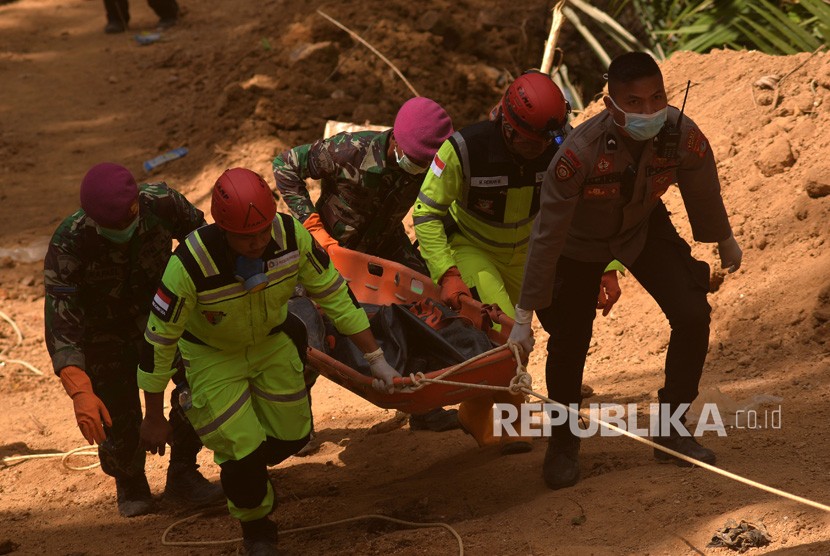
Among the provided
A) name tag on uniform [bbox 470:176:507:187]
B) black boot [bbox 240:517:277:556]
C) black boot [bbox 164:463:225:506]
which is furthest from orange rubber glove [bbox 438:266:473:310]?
black boot [bbox 164:463:225:506]

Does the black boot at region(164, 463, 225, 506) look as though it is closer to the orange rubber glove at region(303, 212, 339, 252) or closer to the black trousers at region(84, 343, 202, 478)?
the black trousers at region(84, 343, 202, 478)

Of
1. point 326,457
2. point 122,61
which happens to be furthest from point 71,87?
point 326,457

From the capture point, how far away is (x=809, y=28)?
858 centimetres

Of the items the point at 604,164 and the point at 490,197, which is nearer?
the point at 604,164

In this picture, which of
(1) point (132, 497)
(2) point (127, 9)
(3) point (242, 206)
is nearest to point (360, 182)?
(3) point (242, 206)

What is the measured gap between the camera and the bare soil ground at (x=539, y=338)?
16.0 ft

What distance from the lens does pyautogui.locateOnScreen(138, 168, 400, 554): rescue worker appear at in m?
4.45

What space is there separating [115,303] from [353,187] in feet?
4.55

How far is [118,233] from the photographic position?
5.23 m

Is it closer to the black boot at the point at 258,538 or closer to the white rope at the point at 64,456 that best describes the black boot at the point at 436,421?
the black boot at the point at 258,538

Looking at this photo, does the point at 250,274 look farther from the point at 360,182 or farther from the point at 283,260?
the point at 360,182

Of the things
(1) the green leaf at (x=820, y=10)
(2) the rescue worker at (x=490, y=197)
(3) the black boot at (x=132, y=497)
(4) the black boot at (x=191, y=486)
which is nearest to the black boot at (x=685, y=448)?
(2) the rescue worker at (x=490, y=197)

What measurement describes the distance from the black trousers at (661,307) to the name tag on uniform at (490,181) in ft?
2.13

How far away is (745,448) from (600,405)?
121cm
